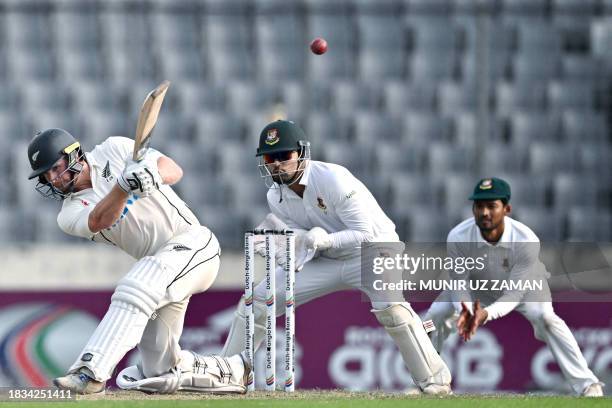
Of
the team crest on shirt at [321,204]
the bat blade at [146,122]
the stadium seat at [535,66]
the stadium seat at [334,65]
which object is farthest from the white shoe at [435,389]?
the stadium seat at [535,66]

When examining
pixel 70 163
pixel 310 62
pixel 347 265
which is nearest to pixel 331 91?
pixel 310 62

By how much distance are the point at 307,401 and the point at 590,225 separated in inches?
203

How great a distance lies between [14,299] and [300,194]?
2.92m

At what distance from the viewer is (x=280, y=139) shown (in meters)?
6.10

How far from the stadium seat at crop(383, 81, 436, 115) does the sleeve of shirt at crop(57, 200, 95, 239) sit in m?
→ 5.51

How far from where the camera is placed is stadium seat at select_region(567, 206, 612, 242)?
10.1 m

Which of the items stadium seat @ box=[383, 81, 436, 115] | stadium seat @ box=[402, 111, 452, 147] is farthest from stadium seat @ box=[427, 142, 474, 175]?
stadium seat @ box=[383, 81, 436, 115]

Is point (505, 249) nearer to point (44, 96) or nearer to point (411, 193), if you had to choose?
point (411, 193)

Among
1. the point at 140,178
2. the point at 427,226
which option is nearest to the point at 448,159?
the point at 427,226

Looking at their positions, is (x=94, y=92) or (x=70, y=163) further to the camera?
(x=94, y=92)

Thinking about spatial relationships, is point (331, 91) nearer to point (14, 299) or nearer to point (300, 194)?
point (14, 299)

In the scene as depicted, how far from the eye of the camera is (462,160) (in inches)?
414

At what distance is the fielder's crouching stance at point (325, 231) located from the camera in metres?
6.12

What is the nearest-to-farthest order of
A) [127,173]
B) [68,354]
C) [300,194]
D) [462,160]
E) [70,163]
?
[127,173] → [70,163] → [300,194] → [68,354] → [462,160]
